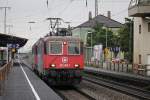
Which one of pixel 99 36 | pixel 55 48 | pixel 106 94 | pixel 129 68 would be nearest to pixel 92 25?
pixel 99 36

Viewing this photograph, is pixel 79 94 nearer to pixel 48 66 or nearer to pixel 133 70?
pixel 48 66

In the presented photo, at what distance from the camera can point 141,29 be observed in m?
52.3

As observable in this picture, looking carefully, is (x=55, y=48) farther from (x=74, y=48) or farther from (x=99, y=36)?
(x=99, y=36)

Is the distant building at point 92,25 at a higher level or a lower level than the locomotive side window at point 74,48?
higher

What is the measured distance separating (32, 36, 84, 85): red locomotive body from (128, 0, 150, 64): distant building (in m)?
17.3

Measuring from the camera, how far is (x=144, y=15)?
4953cm

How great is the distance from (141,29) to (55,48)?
77.2 feet

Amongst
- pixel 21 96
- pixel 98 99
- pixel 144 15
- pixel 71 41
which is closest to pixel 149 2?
pixel 144 15

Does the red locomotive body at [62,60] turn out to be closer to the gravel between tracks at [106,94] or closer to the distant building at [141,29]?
the gravel between tracks at [106,94]

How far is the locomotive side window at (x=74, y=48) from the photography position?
29969mm

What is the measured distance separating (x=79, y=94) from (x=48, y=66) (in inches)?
137

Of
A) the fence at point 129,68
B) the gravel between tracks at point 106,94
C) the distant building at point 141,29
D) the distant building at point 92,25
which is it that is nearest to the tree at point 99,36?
the distant building at point 92,25

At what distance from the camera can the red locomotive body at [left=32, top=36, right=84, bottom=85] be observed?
29.3 meters

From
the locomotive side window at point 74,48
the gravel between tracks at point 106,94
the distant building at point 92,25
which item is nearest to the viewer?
the gravel between tracks at point 106,94
